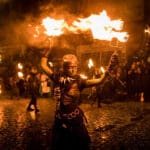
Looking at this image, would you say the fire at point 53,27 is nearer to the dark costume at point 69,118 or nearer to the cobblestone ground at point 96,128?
the dark costume at point 69,118

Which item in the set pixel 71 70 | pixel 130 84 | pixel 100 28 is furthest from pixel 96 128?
pixel 130 84

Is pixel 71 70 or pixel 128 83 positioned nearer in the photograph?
pixel 71 70

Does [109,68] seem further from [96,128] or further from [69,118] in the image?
[96,128]

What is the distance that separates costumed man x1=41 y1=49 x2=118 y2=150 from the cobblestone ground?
3.33 meters

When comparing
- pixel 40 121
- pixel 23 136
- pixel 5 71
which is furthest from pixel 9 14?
pixel 23 136

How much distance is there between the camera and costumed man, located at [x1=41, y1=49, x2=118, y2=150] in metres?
5.71

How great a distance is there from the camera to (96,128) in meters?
11.7

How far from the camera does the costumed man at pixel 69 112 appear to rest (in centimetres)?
571

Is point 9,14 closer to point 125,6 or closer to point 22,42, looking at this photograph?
point 22,42

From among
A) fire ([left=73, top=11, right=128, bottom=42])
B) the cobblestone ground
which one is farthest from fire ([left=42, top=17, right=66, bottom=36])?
the cobblestone ground

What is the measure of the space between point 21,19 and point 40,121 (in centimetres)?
1848

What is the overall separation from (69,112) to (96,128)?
19.7 ft

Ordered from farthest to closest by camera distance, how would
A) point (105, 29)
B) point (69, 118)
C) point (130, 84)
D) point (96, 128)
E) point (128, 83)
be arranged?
point (128, 83), point (130, 84), point (96, 128), point (105, 29), point (69, 118)

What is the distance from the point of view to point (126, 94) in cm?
2092
